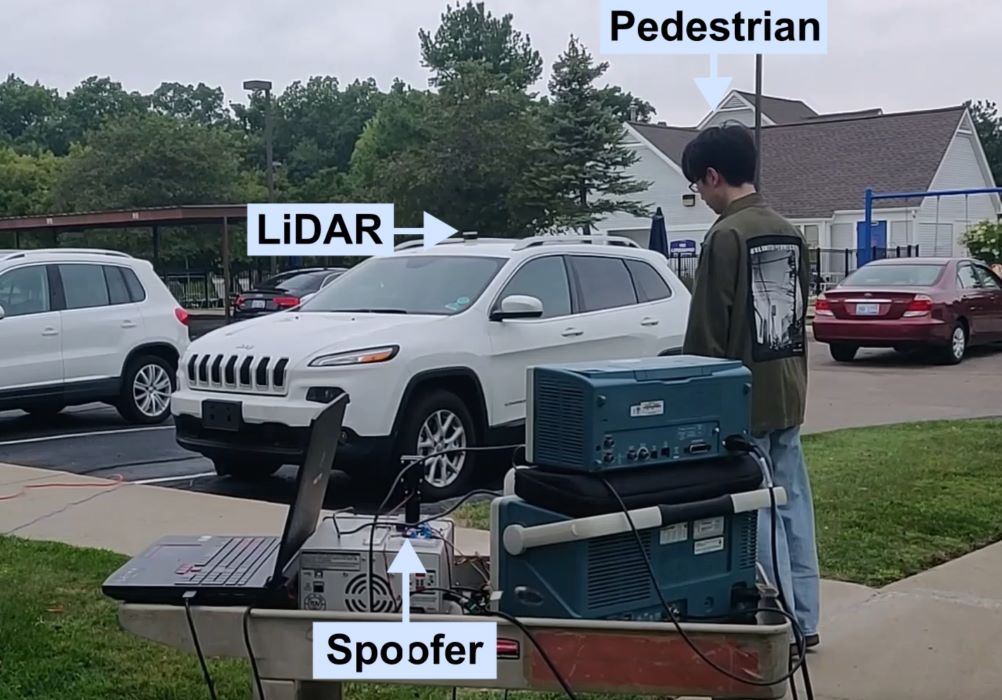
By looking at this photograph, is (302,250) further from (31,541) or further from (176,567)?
(176,567)

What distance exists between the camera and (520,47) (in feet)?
240

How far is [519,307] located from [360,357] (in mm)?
1198

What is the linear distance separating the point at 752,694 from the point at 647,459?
0.61 metres

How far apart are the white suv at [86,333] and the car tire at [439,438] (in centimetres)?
483

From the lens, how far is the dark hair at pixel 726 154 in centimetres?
447

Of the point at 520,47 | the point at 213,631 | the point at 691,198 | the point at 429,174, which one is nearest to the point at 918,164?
the point at 691,198

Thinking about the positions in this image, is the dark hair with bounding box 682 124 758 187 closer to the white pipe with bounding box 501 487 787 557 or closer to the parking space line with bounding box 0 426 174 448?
the white pipe with bounding box 501 487 787 557

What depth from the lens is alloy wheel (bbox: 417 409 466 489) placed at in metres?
8.40

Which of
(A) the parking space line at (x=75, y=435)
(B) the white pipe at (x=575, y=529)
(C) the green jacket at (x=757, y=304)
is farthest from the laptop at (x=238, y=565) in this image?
(A) the parking space line at (x=75, y=435)

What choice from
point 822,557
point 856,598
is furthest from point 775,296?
point 822,557

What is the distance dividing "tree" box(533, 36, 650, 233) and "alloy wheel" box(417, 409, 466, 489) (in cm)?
3249

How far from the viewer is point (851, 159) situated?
4441cm

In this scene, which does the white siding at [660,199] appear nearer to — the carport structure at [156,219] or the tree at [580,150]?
the tree at [580,150]

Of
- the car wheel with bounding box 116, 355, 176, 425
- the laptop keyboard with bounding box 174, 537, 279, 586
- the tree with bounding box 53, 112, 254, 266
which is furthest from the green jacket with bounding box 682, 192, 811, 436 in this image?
the tree with bounding box 53, 112, 254, 266
